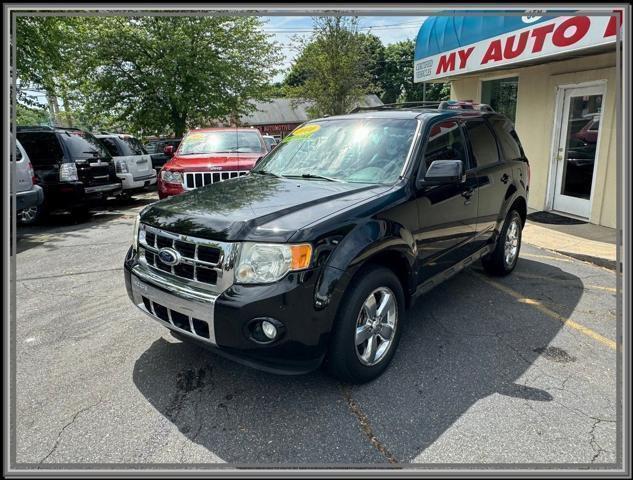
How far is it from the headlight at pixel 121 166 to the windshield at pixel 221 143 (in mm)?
3025

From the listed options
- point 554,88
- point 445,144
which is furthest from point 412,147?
point 554,88

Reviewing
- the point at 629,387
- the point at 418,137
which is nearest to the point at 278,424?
the point at 629,387

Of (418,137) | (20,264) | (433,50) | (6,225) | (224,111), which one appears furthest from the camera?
(224,111)

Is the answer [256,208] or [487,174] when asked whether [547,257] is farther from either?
[256,208]

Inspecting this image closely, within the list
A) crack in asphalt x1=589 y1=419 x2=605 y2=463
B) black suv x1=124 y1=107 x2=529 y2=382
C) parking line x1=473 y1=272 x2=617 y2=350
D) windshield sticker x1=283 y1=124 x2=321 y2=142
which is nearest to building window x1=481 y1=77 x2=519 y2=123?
parking line x1=473 y1=272 x2=617 y2=350

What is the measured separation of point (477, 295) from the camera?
15.5 feet

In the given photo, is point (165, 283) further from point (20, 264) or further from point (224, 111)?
point (224, 111)

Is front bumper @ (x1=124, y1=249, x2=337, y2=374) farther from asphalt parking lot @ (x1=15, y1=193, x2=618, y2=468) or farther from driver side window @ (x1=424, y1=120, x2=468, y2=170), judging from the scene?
driver side window @ (x1=424, y1=120, x2=468, y2=170)

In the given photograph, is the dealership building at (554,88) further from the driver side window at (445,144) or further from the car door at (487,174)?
the driver side window at (445,144)

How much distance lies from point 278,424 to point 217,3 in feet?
8.04

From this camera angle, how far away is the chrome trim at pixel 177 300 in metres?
2.64

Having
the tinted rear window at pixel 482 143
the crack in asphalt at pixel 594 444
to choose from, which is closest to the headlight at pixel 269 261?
the crack in asphalt at pixel 594 444

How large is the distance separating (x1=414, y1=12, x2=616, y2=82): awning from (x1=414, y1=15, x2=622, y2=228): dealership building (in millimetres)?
15

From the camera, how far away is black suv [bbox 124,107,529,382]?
258 centimetres
